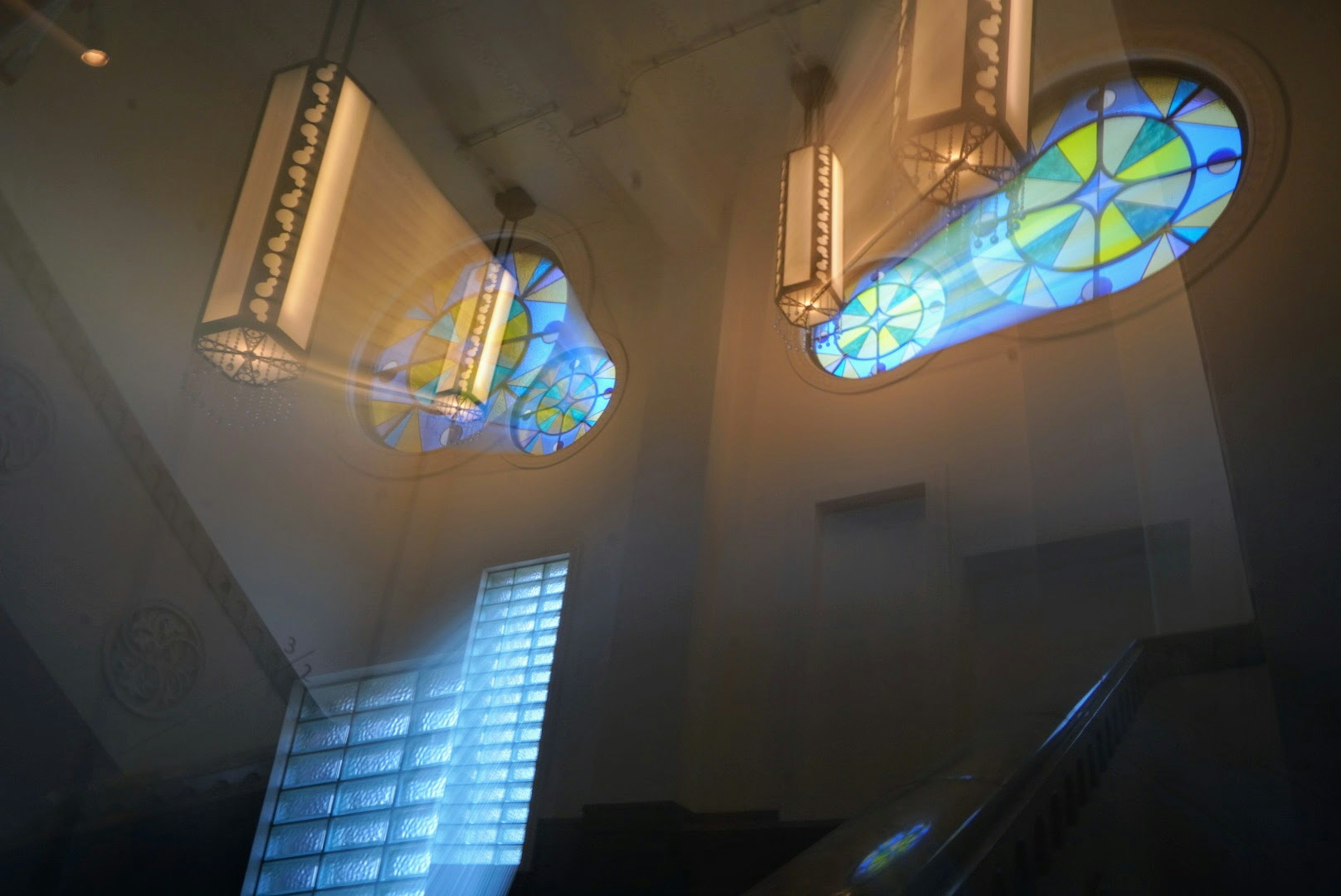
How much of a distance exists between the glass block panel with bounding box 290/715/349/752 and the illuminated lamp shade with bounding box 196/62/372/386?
138 inches

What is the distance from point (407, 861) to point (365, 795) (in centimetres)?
65

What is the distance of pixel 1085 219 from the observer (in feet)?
21.7

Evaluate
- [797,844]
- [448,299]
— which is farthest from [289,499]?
[797,844]

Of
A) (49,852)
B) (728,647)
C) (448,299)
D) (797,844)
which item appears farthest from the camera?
(448,299)

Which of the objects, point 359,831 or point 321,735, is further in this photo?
point 321,735

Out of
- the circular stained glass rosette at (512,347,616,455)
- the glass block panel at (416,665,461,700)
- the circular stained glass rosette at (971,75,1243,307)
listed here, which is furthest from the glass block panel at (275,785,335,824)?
the circular stained glass rosette at (971,75,1243,307)

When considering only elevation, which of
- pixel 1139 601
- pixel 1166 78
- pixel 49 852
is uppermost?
pixel 1166 78

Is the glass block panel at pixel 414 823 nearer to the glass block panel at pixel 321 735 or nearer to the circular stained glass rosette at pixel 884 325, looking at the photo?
the glass block panel at pixel 321 735

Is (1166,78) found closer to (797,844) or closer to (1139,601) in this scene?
(1139,601)

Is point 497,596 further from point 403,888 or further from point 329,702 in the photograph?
point 403,888

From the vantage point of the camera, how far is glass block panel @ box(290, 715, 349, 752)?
7492 millimetres

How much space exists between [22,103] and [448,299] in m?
3.65

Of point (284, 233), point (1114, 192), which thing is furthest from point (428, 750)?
point (1114, 192)

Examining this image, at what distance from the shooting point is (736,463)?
7.39 m
